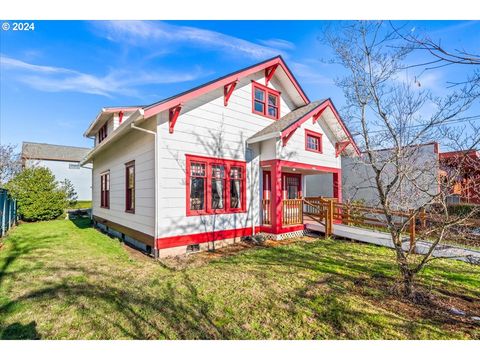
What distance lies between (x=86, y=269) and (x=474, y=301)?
24.5 ft

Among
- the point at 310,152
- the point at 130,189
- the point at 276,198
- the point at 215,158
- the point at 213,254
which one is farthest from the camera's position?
the point at 310,152

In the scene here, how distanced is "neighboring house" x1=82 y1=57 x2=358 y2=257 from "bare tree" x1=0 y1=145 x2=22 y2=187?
15.7 meters

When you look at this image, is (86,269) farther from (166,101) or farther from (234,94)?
(234,94)

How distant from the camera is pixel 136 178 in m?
7.95

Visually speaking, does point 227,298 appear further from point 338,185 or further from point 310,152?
point 338,185

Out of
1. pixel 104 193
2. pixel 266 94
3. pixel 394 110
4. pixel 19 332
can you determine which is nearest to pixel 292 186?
pixel 266 94

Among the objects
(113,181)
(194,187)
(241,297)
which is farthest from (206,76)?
(241,297)

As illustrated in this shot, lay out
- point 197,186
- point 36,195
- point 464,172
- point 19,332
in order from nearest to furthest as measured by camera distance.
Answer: point 19,332, point 464,172, point 197,186, point 36,195

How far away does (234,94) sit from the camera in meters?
8.44

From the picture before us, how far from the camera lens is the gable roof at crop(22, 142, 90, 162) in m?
24.6

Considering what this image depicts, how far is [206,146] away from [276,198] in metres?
2.97

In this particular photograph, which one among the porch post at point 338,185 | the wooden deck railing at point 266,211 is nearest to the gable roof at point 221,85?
the porch post at point 338,185

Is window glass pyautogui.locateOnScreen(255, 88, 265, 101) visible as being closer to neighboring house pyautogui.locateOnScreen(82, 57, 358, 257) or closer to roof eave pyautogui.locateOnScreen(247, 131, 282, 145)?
neighboring house pyautogui.locateOnScreen(82, 57, 358, 257)

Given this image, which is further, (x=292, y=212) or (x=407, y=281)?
(x=292, y=212)
